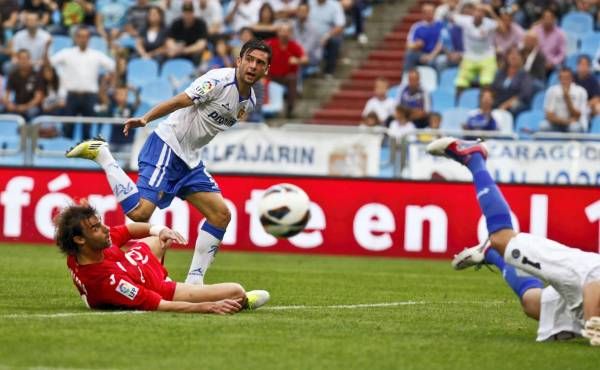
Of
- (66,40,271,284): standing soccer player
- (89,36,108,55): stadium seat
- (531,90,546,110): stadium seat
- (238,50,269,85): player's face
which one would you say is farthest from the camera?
(89,36,108,55): stadium seat

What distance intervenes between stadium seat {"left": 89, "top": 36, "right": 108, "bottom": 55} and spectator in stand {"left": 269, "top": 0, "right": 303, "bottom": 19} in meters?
3.39

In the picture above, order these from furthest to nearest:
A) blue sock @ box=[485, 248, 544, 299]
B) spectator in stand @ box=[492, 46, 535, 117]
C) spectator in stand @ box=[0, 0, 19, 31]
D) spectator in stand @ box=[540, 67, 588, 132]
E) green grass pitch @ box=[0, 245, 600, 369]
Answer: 1. spectator in stand @ box=[0, 0, 19, 31]
2. spectator in stand @ box=[492, 46, 535, 117]
3. spectator in stand @ box=[540, 67, 588, 132]
4. blue sock @ box=[485, 248, 544, 299]
5. green grass pitch @ box=[0, 245, 600, 369]

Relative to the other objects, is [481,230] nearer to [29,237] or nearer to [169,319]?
[29,237]

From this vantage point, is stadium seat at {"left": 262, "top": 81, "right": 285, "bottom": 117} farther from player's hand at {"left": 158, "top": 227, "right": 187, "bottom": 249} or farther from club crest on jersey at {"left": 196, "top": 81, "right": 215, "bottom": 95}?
player's hand at {"left": 158, "top": 227, "right": 187, "bottom": 249}

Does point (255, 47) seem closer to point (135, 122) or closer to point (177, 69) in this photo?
point (135, 122)

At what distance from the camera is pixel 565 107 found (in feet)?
77.0

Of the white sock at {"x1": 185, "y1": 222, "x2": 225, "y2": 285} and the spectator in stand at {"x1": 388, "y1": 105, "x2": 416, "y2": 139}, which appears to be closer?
the white sock at {"x1": 185, "y1": 222, "x2": 225, "y2": 285}

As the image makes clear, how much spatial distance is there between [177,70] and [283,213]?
1331 centimetres

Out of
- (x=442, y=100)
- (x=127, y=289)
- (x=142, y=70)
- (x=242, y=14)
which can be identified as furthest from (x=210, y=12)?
(x=127, y=289)

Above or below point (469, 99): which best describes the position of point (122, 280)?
below

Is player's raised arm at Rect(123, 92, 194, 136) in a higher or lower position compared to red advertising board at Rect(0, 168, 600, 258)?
higher

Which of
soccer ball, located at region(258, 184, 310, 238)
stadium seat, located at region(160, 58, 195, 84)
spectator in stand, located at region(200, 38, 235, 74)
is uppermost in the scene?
spectator in stand, located at region(200, 38, 235, 74)

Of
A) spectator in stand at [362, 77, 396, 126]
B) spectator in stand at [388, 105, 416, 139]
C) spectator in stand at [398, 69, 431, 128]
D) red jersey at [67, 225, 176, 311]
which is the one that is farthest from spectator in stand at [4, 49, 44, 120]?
red jersey at [67, 225, 176, 311]

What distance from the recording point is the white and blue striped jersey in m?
13.3
